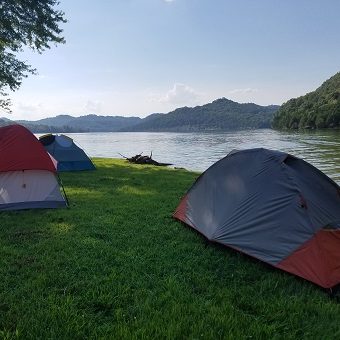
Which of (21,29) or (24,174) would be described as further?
(21,29)

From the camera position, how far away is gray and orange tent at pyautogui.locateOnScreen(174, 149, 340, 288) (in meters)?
6.43

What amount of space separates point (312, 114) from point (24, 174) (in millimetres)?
116884

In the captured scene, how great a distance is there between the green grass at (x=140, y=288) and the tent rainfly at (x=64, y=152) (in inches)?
436

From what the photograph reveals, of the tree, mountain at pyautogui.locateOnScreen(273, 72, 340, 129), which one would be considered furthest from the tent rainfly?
mountain at pyautogui.locateOnScreen(273, 72, 340, 129)

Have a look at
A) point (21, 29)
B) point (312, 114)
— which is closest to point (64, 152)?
point (21, 29)

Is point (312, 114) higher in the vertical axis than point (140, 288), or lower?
higher

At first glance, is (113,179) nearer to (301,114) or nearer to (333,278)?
(333,278)

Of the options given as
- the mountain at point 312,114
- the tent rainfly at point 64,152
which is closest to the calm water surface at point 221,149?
the tent rainfly at point 64,152

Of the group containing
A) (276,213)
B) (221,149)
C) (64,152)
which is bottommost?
(221,149)

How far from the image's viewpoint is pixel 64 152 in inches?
827

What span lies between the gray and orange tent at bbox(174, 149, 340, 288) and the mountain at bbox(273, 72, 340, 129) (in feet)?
357

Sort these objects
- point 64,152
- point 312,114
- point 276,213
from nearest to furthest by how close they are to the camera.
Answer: point 276,213
point 64,152
point 312,114

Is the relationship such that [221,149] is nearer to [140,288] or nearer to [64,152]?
[64,152]

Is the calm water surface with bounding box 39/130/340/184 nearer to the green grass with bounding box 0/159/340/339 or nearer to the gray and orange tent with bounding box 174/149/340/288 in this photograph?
the gray and orange tent with bounding box 174/149/340/288
